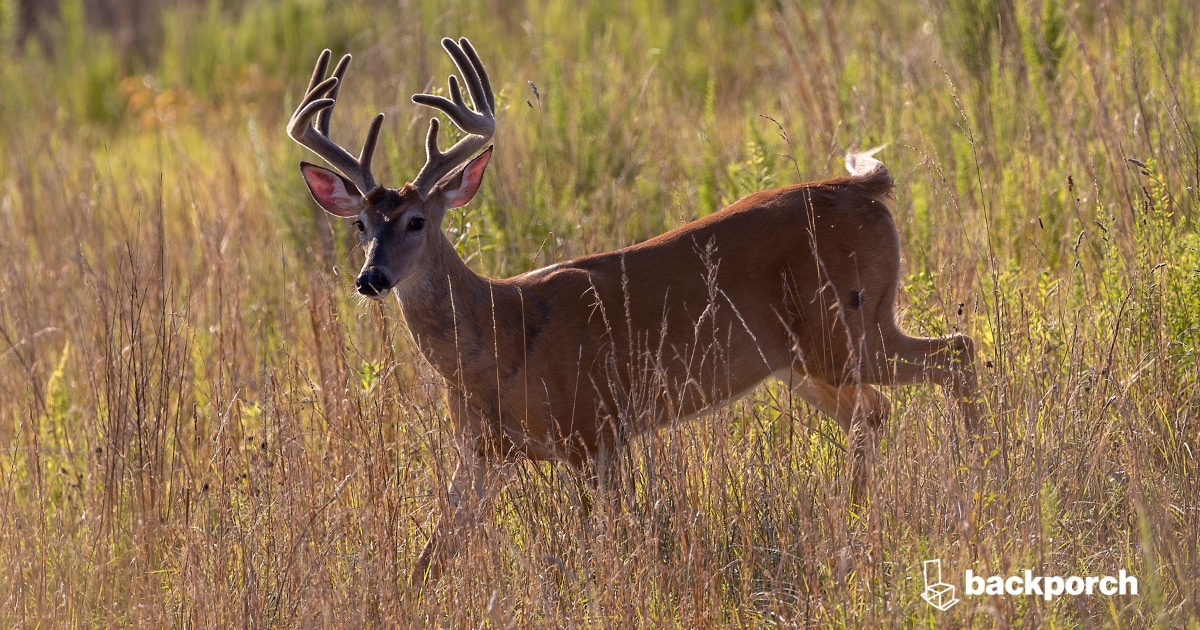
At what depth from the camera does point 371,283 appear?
151 inches

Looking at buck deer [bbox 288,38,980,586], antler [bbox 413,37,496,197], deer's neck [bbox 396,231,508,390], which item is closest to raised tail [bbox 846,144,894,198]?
buck deer [bbox 288,38,980,586]

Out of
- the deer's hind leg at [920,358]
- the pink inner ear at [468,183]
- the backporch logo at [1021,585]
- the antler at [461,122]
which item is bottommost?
the deer's hind leg at [920,358]

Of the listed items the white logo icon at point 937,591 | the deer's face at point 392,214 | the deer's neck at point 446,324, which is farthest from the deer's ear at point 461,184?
the white logo icon at point 937,591

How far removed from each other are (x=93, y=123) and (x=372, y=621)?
936cm

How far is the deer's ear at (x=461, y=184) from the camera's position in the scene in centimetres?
424

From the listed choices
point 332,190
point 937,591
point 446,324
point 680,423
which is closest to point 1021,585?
point 937,591

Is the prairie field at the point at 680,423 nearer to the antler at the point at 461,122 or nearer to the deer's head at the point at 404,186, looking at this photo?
the deer's head at the point at 404,186

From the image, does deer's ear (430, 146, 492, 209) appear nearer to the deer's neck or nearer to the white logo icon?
the deer's neck

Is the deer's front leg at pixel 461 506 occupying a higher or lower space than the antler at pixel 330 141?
lower

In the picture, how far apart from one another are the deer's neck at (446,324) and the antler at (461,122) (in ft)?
0.83

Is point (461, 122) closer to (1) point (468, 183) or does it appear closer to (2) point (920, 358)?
(1) point (468, 183)

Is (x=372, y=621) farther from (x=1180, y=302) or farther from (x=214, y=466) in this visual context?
(x=1180, y=302)

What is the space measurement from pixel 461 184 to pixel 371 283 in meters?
0.60

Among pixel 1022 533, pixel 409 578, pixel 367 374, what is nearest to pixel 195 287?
pixel 367 374
